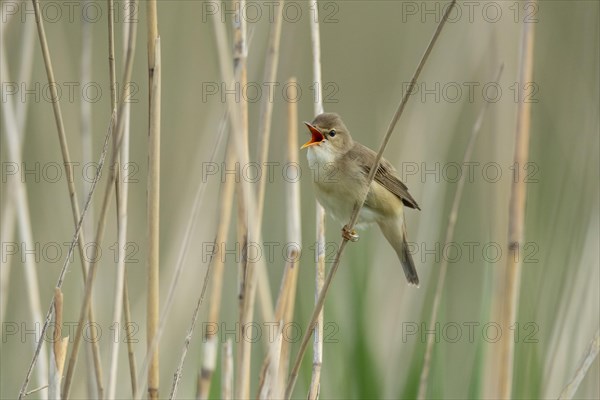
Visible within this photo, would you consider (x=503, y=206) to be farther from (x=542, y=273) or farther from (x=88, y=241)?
(x=88, y=241)

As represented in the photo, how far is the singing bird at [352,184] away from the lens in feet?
10.6

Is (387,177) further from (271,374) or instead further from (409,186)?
(271,374)

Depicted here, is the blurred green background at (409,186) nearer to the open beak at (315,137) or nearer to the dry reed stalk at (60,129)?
the open beak at (315,137)

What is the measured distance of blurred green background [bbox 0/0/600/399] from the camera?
9.84 ft

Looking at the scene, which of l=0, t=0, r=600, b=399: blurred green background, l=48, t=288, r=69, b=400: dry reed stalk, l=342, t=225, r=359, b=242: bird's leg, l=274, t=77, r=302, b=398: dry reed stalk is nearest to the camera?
l=48, t=288, r=69, b=400: dry reed stalk

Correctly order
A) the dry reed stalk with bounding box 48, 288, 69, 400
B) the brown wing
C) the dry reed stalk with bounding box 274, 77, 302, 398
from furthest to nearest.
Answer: the brown wing → the dry reed stalk with bounding box 274, 77, 302, 398 → the dry reed stalk with bounding box 48, 288, 69, 400

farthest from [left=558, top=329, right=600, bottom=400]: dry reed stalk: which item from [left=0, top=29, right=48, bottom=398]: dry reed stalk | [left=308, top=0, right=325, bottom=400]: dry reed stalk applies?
[left=0, top=29, right=48, bottom=398]: dry reed stalk

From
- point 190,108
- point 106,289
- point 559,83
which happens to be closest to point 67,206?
point 106,289

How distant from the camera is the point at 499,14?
322cm

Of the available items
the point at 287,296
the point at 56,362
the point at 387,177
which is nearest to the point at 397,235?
the point at 387,177

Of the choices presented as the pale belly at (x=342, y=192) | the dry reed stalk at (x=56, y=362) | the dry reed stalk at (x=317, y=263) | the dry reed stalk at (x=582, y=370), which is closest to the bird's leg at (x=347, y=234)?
the dry reed stalk at (x=317, y=263)

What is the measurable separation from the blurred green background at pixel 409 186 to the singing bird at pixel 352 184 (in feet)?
0.35

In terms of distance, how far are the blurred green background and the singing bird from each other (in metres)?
0.11

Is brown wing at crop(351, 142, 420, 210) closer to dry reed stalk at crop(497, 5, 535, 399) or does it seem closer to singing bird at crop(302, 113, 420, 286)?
singing bird at crop(302, 113, 420, 286)
